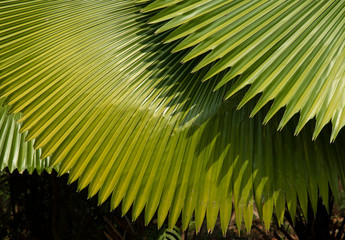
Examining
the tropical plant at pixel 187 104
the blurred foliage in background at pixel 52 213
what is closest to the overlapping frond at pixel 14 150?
the tropical plant at pixel 187 104

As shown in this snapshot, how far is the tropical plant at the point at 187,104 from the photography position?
116 centimetres

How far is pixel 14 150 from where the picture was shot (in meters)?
2.12

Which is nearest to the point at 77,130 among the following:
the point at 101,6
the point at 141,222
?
the point at 101,6

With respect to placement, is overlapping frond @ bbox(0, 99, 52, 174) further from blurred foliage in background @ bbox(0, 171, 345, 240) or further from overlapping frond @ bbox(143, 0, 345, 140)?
blurred foliage in background @ bbox(0, 171, 345, 240)

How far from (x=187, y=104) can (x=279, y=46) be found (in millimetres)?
434

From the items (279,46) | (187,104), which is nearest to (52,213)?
(187,104)

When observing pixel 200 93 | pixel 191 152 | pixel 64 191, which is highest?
pixel 200 93

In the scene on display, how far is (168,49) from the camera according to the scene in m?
1.61

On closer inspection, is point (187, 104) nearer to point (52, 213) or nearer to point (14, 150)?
point (14, 150)

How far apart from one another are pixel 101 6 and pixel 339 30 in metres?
0.94

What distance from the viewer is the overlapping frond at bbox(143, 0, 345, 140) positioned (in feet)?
3.56

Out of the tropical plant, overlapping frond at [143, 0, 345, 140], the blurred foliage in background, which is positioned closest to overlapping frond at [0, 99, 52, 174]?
the tropical plant

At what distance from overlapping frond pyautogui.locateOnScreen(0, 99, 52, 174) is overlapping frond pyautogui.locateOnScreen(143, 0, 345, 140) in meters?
1.16

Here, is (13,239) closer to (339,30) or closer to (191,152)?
(191,152)
